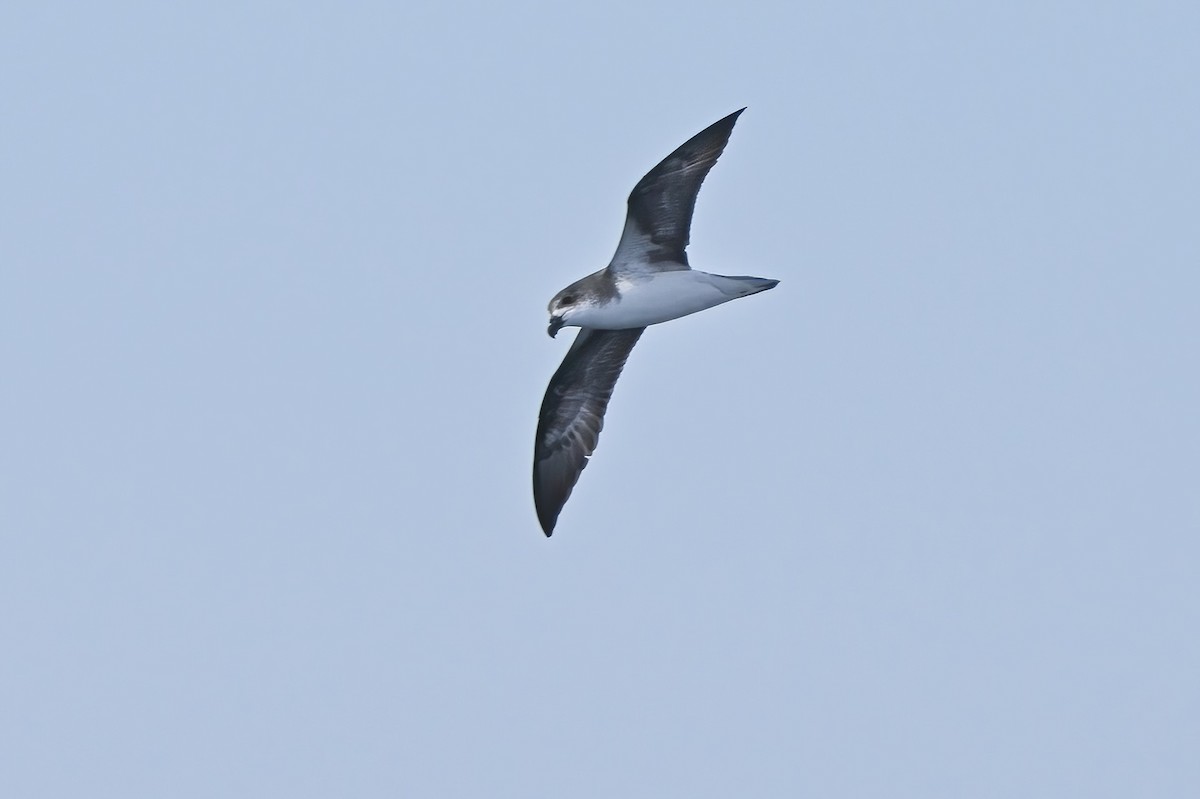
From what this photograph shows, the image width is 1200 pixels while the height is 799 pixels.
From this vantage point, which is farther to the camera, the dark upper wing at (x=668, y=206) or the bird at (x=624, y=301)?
the bird at (x=624, y=301)

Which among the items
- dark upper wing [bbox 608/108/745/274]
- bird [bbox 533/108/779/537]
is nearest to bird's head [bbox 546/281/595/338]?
bird [bbox 533/108/779/537]

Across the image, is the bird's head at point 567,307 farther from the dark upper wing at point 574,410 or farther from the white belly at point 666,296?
the dark upper wing at point 574,410

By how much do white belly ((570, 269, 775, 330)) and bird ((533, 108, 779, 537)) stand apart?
0.01 meters

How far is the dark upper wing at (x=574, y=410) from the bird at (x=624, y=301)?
0.01 metres

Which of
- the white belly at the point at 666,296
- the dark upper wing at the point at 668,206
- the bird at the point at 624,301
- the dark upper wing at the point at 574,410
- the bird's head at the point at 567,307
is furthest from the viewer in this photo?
the dark upper wing at the point at 574,410

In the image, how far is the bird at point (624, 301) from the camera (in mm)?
24078

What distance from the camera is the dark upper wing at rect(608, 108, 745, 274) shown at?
23.7 m

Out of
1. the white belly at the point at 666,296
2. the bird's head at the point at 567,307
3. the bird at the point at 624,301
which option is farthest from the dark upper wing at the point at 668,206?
the bird's head at the point at 567,307

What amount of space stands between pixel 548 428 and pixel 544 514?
50.5 inches

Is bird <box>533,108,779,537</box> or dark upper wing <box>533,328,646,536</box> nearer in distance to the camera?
bird <box>533,108,779,537</box>

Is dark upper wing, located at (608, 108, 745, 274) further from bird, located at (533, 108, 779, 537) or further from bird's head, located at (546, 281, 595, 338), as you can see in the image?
bird's head, located at (546, 281, 595, 338)

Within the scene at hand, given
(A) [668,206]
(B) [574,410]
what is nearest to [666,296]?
(A) [668,206]

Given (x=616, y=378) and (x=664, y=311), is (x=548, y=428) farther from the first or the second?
(x=664, y=311)

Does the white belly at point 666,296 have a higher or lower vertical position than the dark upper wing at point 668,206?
lower
